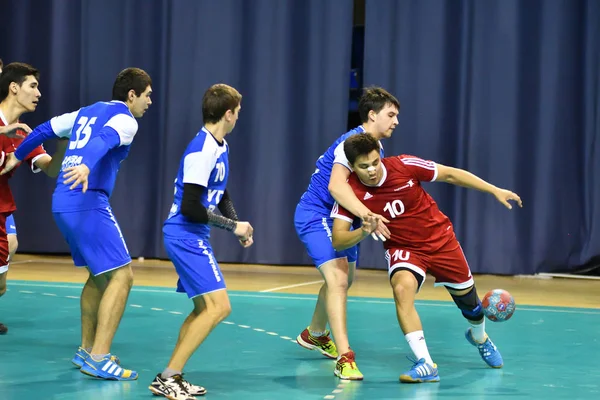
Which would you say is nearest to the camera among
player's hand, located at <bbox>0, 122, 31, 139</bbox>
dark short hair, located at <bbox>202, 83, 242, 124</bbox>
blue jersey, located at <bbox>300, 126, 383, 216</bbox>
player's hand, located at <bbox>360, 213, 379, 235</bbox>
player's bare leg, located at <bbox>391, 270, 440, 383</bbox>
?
dark short hair, located at <bbox>202, 83, 242, 124</bbox>

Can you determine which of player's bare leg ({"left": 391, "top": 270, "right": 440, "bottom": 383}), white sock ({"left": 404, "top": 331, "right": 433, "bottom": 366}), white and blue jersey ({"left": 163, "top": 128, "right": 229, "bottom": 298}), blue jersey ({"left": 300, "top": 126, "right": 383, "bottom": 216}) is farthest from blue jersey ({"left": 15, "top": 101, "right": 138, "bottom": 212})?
white sock ({"left": 404, "top": 331, "right": 433, "bottom": 366})

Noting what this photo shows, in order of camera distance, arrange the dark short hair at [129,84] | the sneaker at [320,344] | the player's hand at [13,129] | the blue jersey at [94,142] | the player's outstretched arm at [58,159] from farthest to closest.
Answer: the sneaker at [320,344], the player's outstretched arm at [58,159], the player's hand at [13,129], the dark short hair at [129,84], the blue jersey at [94,142]

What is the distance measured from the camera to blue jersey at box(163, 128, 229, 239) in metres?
4.67

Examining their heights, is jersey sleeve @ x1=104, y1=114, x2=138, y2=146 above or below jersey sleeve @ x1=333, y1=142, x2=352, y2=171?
above

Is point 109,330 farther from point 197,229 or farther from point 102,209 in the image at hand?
point 197,229

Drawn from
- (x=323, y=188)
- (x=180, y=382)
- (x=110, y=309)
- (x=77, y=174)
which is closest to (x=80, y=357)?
(x=110, y=309)

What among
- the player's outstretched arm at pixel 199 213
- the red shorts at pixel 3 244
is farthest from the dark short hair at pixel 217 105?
the red shorts at pixel 3 244

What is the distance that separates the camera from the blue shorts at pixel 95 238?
5230 mm

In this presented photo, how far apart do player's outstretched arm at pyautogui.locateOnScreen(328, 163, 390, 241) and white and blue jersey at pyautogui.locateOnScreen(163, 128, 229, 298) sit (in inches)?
33.2

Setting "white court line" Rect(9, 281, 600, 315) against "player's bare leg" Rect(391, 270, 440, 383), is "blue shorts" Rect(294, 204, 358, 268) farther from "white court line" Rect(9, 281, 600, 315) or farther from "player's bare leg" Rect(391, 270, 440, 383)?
"white court line" Rect(9, 281, 600, 315)

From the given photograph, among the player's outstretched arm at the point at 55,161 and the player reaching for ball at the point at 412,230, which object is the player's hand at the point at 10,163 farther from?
the player reaching for ball at the point at 412,230

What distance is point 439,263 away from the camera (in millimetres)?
5547

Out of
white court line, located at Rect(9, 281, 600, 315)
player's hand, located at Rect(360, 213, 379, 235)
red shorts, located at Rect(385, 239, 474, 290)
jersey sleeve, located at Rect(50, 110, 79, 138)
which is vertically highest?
jersey sleeve, located at Rect(50, 110, 79, 138)

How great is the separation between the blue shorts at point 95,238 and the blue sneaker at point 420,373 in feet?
5.90
